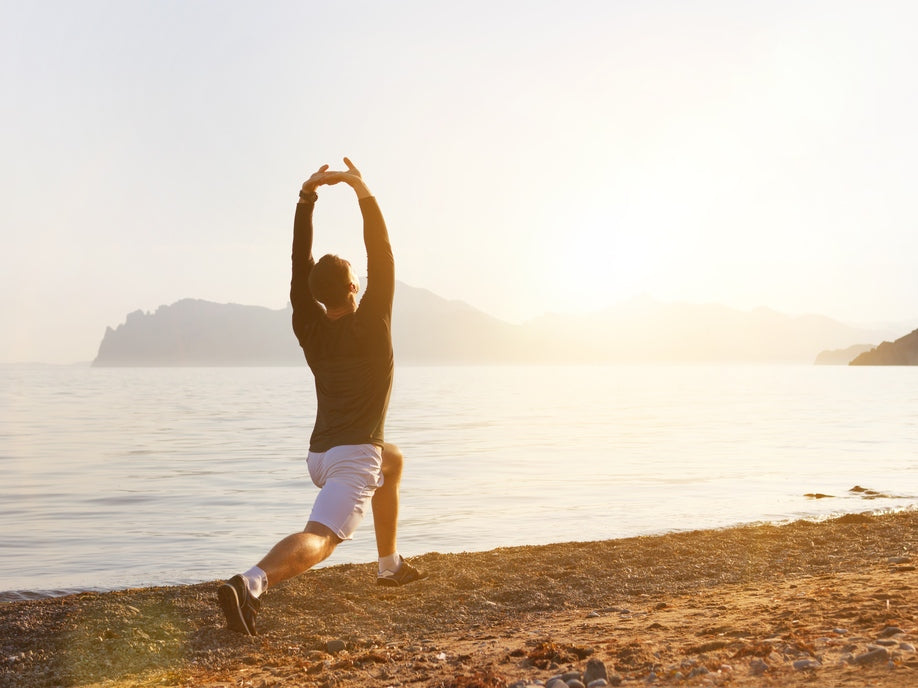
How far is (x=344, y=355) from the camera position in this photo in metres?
5.84

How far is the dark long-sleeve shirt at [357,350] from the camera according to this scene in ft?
19.1

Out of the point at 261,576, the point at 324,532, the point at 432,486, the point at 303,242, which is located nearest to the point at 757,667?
the point at 324,532

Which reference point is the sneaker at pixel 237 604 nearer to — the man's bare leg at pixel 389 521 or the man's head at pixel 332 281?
the man's bare leg at pixel 389 521

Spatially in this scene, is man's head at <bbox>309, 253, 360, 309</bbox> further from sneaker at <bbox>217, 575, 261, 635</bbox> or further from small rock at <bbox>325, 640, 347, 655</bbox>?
small rock at <bbox>325, 640, 347, 655</bbox>

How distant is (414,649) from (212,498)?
11.4 m

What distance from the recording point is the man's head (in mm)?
5777

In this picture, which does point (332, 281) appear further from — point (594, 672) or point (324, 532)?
point (594, 672)

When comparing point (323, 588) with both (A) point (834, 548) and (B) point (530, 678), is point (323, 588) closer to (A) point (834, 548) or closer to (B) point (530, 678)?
(B) point (530, 678)

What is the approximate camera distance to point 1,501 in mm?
16375

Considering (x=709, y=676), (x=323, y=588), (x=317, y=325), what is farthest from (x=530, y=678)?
(x=323, y=588)

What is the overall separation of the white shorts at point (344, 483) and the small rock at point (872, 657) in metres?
2.84

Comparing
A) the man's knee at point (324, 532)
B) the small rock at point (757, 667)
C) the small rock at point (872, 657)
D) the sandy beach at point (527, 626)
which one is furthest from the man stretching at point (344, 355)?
the small rock at point (872, 657)

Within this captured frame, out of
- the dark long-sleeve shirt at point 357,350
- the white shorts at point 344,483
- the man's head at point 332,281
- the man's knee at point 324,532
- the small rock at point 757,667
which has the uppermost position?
the man's head at point 332,281

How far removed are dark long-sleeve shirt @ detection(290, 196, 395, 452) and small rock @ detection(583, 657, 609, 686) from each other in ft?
6.66
